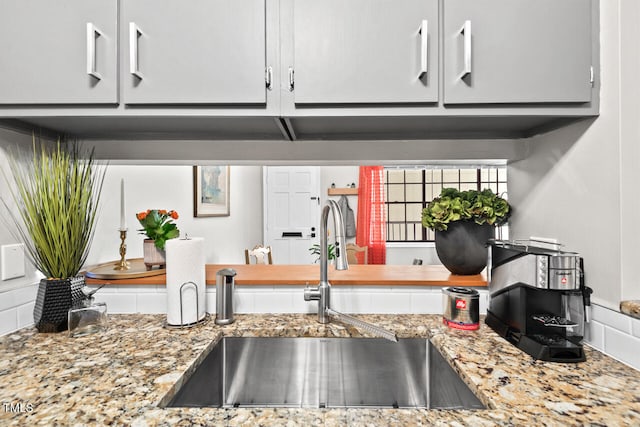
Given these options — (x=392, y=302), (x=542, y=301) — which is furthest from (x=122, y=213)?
(x=542, y=301)

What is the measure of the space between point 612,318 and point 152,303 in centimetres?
144

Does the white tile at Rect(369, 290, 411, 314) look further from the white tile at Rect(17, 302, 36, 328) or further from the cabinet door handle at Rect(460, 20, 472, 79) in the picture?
the white tile at Rect(17, 302, 36, 328)

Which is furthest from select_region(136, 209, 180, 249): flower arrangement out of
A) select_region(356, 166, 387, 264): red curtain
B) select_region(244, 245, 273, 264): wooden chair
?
select_region(356, 166, 387, 264): red curtain

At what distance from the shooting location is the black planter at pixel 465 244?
4.10 ft

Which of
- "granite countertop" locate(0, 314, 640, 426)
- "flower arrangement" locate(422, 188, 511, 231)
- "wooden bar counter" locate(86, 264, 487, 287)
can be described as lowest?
"granite countertop" locate(0, 314, 640, 426)

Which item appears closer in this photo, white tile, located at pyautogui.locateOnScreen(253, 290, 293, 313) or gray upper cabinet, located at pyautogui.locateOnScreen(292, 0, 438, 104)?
gray upper cabinet, located at pyautogui.locateOnScreen(292, 0, 438, 104)

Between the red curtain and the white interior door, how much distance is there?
26.7 inches

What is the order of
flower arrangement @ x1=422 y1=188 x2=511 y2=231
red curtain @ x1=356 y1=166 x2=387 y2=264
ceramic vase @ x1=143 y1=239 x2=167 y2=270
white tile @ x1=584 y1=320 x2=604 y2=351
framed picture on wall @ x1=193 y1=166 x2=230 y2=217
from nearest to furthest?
white tile @ x1=584 y1=320 x2=604 y2=351 < flower arrangement @ x1=422 y1=188 x2=511 y2=231 < ceramic vase @ x1=143 y1=239 x2=167 y2=270 < framed picture on wall @ x1=193 y1=166 x2=230 y2=217 < red curtain @ x1=356 y1=166 x2=387 y2=264

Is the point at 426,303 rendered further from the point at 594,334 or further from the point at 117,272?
the point at 117,272

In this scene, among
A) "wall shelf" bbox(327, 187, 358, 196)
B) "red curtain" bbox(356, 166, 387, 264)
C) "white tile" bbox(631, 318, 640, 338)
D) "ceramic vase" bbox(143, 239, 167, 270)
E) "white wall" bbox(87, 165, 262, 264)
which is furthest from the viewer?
"wall shelf" bbox(327, 187, 358, 196)

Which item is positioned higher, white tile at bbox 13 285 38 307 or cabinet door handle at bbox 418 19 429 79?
cabinet door handle at bbox 418 19 429 79

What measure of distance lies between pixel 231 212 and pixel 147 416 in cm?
302

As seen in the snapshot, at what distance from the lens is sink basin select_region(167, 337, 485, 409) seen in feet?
3.65

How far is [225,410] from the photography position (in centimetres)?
69
